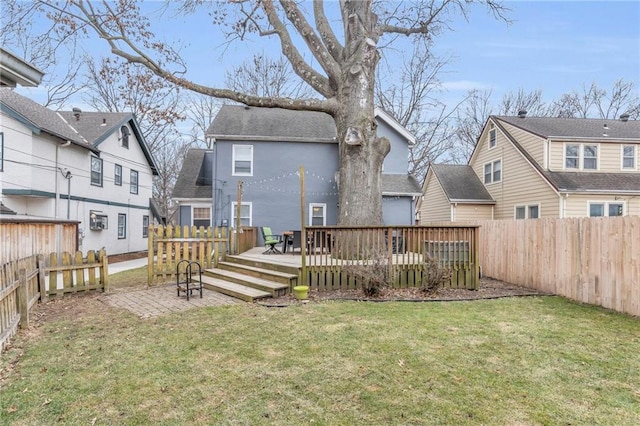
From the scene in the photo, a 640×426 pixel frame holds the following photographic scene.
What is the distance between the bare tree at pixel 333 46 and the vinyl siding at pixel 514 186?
8.13 meters

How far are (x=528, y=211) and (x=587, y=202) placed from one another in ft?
7.65

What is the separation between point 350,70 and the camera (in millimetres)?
9602

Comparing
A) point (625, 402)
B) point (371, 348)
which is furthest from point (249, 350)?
point (625, 402)

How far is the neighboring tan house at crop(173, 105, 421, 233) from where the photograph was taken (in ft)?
50.9

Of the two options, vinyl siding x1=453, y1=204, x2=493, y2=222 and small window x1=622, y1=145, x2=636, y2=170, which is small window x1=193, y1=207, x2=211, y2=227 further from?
small window x1=622, y1=145, x2=636, y2=170

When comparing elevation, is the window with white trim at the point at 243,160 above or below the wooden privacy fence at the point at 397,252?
above

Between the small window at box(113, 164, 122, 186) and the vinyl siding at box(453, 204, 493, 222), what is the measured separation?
1811 cm

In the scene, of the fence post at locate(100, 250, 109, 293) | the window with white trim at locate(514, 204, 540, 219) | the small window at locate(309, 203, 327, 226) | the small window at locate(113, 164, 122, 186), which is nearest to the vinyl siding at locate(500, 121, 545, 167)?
the window with white trim at locate(514, 204, 540, 219)

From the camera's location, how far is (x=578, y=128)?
17688 mm

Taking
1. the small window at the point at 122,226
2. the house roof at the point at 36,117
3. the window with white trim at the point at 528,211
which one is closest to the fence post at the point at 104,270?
the house roof at the point at 36,117

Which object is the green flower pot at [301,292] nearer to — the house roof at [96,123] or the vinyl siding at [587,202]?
the house roof at [96,123]

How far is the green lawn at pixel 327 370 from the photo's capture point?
9.27 feet

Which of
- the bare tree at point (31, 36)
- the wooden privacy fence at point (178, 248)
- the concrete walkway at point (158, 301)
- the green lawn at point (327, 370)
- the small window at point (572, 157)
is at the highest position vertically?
the bare tree at point (31, 36)

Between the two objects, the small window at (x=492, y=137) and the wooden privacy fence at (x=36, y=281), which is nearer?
the wooden privacy fence at (x=36, y=281)
